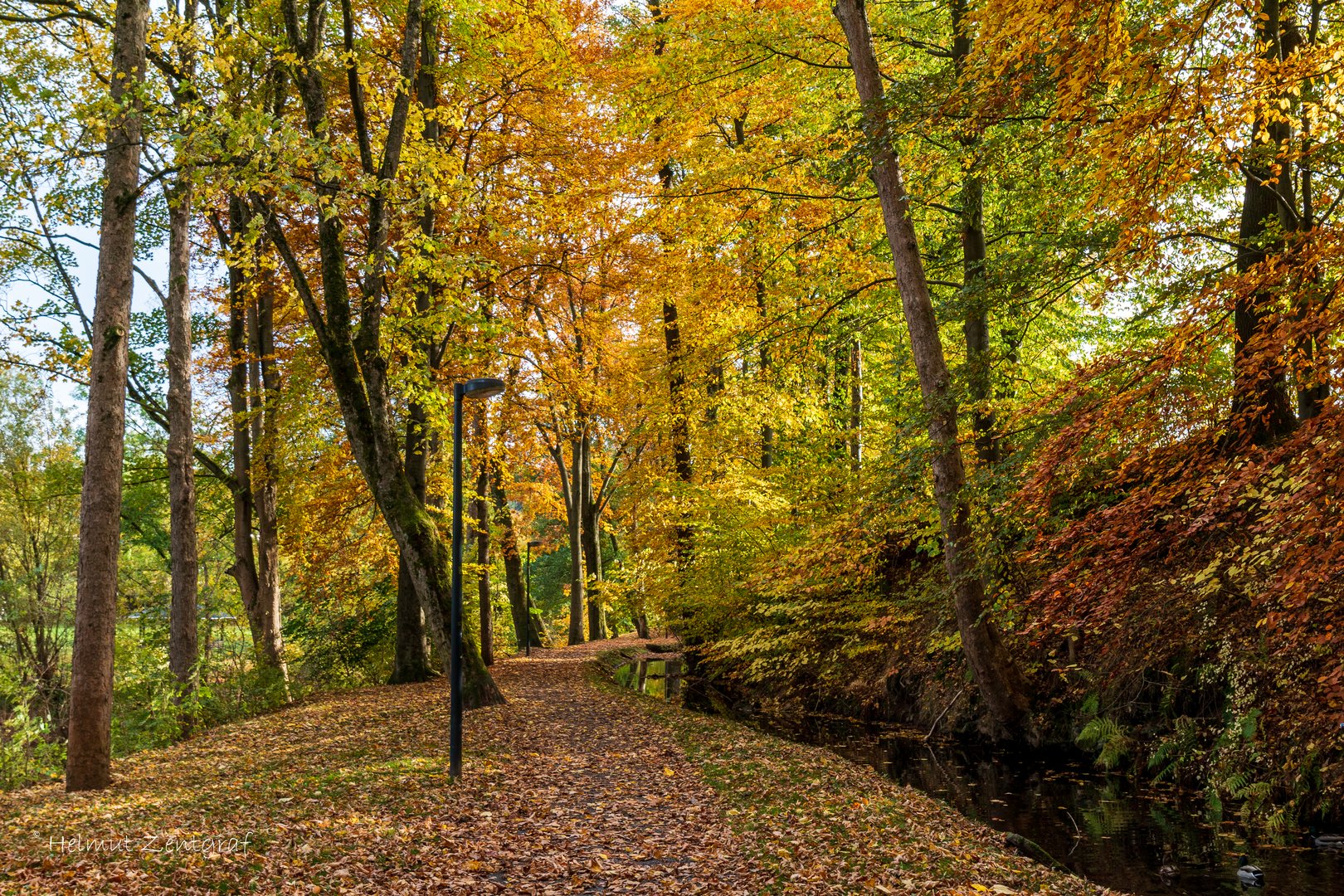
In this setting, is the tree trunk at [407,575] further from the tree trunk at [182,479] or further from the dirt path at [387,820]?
the dirt path at [387,820]

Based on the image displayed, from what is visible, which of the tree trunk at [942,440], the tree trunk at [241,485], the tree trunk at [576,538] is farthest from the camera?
the tree trunk at [576,538]

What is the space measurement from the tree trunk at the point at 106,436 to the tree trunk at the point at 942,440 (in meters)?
7.92

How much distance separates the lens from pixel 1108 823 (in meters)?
8.14

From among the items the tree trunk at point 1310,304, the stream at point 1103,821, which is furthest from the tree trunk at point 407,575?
the tree trunk at point 1310,304

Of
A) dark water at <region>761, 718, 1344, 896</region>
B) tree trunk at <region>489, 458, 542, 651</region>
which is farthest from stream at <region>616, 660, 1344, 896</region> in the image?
tree trunk at <region>489, 458, 542, 651</region>

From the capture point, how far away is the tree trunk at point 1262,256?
698 centimetres

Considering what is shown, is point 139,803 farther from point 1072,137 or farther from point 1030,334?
point 1030,334

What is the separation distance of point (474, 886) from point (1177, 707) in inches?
310

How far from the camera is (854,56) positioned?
35.9ft

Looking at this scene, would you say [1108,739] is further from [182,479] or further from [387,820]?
[182,479]

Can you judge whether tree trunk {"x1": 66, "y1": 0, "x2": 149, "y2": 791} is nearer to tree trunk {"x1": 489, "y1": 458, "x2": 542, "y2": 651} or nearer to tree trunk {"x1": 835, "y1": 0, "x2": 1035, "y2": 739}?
tree trunk {"x1": 835, "y1": 0, "x2": 1035, "y2": 739}

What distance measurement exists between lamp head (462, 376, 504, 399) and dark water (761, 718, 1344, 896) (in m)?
6.23

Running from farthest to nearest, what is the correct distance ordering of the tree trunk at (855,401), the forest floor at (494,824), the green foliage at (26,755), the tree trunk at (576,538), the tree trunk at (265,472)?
1. the tree trunk at (576,538)
2. the tree trunk at (855,401)
3. the tree trunk at (265,472)
4. the green foliage at (26,755)
5. the forest floor at (494,824)

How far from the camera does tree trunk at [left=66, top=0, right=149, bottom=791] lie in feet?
26.2
